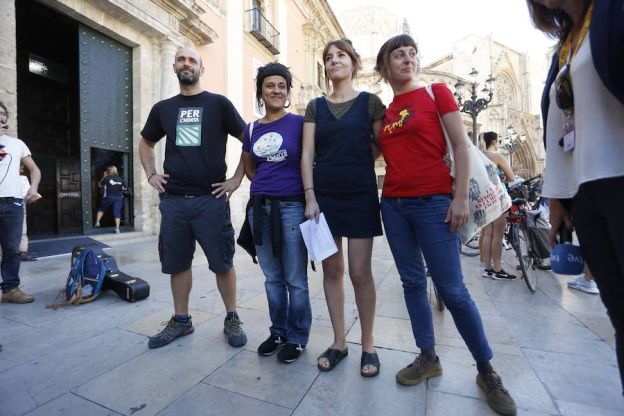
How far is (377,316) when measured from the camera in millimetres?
2920

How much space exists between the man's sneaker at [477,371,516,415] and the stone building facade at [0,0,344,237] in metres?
6.88

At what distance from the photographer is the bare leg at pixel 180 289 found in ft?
8.31

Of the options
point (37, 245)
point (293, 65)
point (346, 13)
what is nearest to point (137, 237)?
point (37, 245)

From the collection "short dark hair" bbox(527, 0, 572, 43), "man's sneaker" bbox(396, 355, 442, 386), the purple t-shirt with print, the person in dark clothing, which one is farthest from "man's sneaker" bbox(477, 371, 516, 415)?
the person in dark clothing

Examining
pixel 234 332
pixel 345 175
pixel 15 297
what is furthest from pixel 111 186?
pixel 345 175

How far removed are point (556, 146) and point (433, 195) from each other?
584 mm

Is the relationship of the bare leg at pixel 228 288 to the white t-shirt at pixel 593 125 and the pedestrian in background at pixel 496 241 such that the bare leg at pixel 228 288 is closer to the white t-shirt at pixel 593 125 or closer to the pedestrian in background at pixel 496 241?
the white t-shirt at pixel 593 125

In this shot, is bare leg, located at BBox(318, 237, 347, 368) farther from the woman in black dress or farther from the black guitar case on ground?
the black guitar case on ground

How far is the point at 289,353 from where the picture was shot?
2102mm

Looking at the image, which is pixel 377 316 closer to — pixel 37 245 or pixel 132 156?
pixel 37 245

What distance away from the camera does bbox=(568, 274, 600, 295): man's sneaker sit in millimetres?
3675

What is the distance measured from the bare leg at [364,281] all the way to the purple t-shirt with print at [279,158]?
0.53 m

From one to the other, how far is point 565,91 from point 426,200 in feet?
2.53

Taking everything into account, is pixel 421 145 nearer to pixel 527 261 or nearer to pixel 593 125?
pixel 593 125
